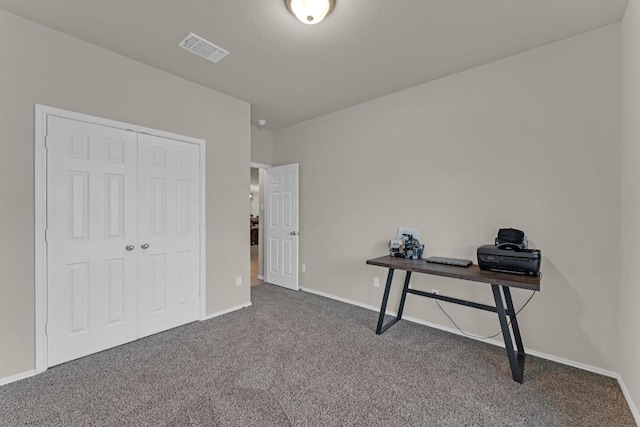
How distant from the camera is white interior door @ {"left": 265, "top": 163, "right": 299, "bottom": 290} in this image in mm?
4465

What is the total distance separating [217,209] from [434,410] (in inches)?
111

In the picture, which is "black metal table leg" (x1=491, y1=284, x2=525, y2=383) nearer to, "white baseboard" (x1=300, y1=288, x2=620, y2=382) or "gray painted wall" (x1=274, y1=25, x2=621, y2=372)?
"white baseboard" (x1=300, y1=288, x2=620, y2=382)

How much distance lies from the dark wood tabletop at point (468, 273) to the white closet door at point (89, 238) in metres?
2.42

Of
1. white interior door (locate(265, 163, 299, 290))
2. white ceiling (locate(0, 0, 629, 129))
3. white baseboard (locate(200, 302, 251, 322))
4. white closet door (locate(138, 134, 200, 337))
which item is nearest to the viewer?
white ceiling (locate(0, 0, 629, 129))

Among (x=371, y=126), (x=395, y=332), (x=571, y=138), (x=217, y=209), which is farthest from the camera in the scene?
(x=371, y=126)

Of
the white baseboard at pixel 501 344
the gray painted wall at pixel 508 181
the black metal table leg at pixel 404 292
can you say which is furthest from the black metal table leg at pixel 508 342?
the black metal table leg at pixel 404 292

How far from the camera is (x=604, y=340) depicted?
7.10 ft

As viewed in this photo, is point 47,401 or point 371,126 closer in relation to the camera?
point 47,401

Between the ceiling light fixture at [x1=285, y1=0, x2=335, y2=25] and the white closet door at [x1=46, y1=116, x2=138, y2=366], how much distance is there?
6.27 feet

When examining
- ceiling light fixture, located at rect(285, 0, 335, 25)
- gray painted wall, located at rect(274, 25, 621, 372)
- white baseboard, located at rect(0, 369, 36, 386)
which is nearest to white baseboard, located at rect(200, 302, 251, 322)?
gray painted wall, located at rect(274, 25, 621, 372)

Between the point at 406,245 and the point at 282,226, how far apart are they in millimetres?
2194

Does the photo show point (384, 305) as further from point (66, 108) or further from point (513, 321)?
point (66, 108)

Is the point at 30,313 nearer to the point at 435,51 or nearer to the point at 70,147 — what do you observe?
the point at 70,147

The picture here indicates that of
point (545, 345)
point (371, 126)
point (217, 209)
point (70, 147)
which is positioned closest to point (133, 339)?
point (217, 209)
